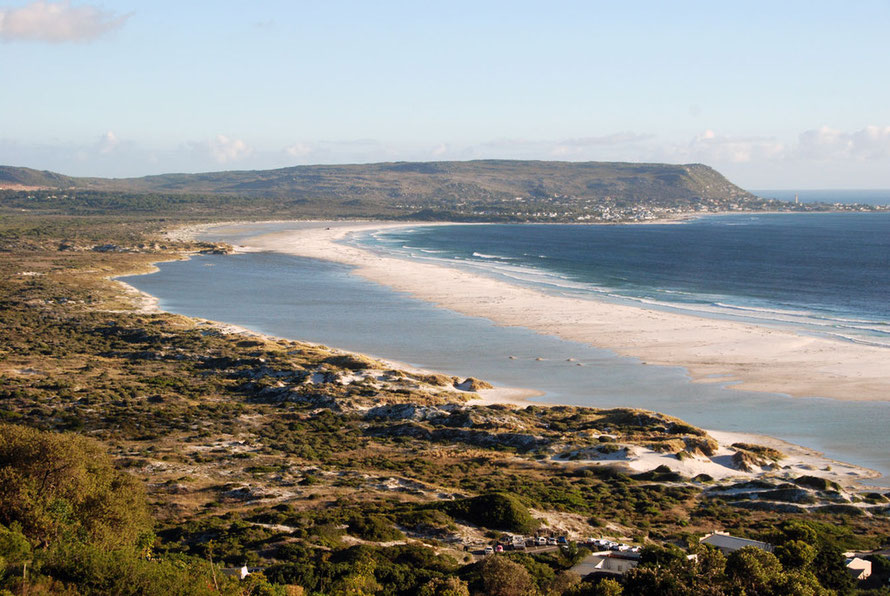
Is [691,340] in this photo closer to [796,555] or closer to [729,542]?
[729,542]

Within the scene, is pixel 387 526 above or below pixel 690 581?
below

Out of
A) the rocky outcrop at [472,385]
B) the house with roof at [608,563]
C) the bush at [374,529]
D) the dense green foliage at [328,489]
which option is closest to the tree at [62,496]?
the dense green foliage at [328,489]

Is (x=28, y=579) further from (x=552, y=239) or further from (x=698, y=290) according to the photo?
(x=552, y=239)

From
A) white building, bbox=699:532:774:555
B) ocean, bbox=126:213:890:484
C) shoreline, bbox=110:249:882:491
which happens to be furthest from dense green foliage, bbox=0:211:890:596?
ocean, bbox=126:213:890:484

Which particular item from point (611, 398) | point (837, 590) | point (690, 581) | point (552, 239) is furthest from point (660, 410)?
point (552, 239)

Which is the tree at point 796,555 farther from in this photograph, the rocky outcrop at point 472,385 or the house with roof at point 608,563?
the rocky outcrop at point 472,385

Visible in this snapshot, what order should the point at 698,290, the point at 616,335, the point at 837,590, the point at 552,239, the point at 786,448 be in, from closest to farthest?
1. the point at 837,590
2. the point at 786,448
3. the point at 616,335
4. the point at 698,290
5. the point at 552,239

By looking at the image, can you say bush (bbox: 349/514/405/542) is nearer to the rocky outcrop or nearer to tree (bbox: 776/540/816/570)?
tree (bbox: 776/540/816/570)
